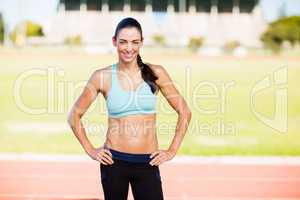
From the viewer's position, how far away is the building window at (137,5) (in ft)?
161

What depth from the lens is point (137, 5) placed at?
49.3 m

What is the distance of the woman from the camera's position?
275cm

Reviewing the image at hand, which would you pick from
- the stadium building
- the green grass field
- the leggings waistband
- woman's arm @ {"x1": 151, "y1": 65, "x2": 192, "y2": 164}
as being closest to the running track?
the green grass field

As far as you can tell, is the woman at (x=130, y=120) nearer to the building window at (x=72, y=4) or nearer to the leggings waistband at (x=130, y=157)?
the leggings waistband at (x=130, y=157)

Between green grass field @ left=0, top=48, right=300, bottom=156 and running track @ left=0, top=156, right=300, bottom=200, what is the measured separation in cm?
118

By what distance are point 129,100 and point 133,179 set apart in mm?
400

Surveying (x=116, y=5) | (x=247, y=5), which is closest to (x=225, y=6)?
(x=247, y=5)

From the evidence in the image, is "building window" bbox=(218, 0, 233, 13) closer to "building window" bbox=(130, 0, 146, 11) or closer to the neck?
"building window" bbox=(130, 0, 146, 11)

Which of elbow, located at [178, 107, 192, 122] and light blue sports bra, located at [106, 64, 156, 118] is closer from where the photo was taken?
light blue sports bra, located at [106, 64, 156, 118]

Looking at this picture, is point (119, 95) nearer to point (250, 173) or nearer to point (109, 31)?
point (250, 173)

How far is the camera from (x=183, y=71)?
2544 centimetres

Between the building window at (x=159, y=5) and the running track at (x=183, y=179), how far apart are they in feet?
139

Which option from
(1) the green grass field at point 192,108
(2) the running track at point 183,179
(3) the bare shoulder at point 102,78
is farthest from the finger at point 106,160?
(1) the green grass field at point 192,108

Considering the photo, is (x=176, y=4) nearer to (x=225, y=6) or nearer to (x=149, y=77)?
(x=225, y=6)
